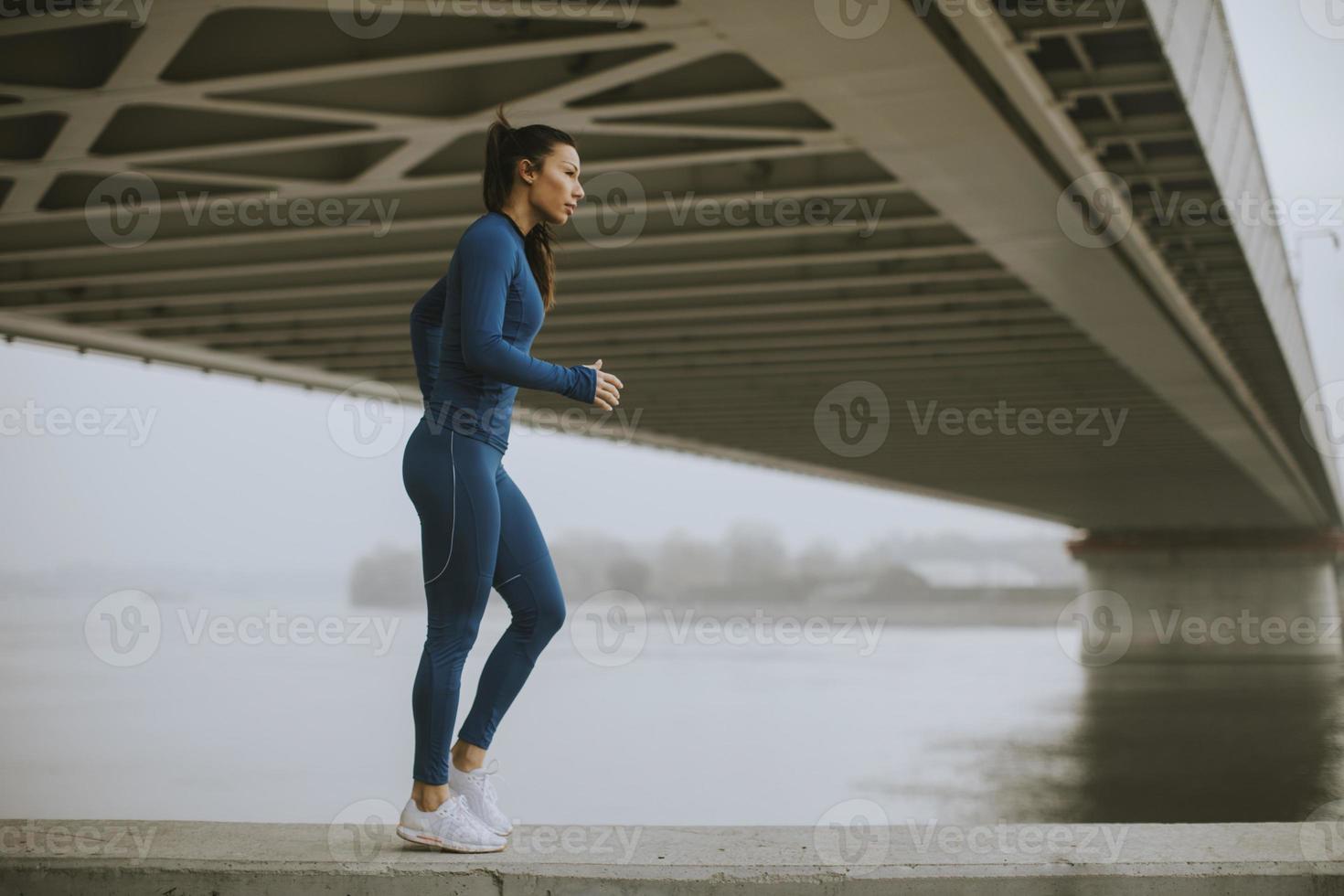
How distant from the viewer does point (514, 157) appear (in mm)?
4039

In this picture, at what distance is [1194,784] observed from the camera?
16906 millimetres

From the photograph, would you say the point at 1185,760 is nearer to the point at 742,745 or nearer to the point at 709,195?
the point at 742,745

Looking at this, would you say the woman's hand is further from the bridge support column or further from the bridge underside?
the bridge support column

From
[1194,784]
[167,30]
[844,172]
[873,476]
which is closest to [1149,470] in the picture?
[873,476]

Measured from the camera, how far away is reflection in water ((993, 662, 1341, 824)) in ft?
48.2

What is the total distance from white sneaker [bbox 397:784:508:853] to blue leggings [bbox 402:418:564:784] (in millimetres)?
90

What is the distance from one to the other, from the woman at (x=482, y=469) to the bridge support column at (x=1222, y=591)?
48816 mm

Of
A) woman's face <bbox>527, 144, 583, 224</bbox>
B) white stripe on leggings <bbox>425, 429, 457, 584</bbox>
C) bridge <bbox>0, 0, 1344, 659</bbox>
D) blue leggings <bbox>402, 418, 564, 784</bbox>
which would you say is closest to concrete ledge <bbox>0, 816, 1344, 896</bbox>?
blue leggings <bbox>402, 418, 564, 784</bbox>

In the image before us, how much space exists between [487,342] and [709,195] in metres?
10.0

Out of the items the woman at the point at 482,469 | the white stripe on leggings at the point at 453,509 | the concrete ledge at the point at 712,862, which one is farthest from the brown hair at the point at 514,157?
the concrete ledge at the point at 712,862

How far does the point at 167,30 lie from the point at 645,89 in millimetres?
Answer: 3469

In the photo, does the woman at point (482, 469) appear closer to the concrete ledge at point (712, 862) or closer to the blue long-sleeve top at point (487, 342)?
the blue long-sleeve top at point (487, 342)

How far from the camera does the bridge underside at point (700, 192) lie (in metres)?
9.98

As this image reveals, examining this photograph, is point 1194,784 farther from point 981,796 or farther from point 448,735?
point 448,735
